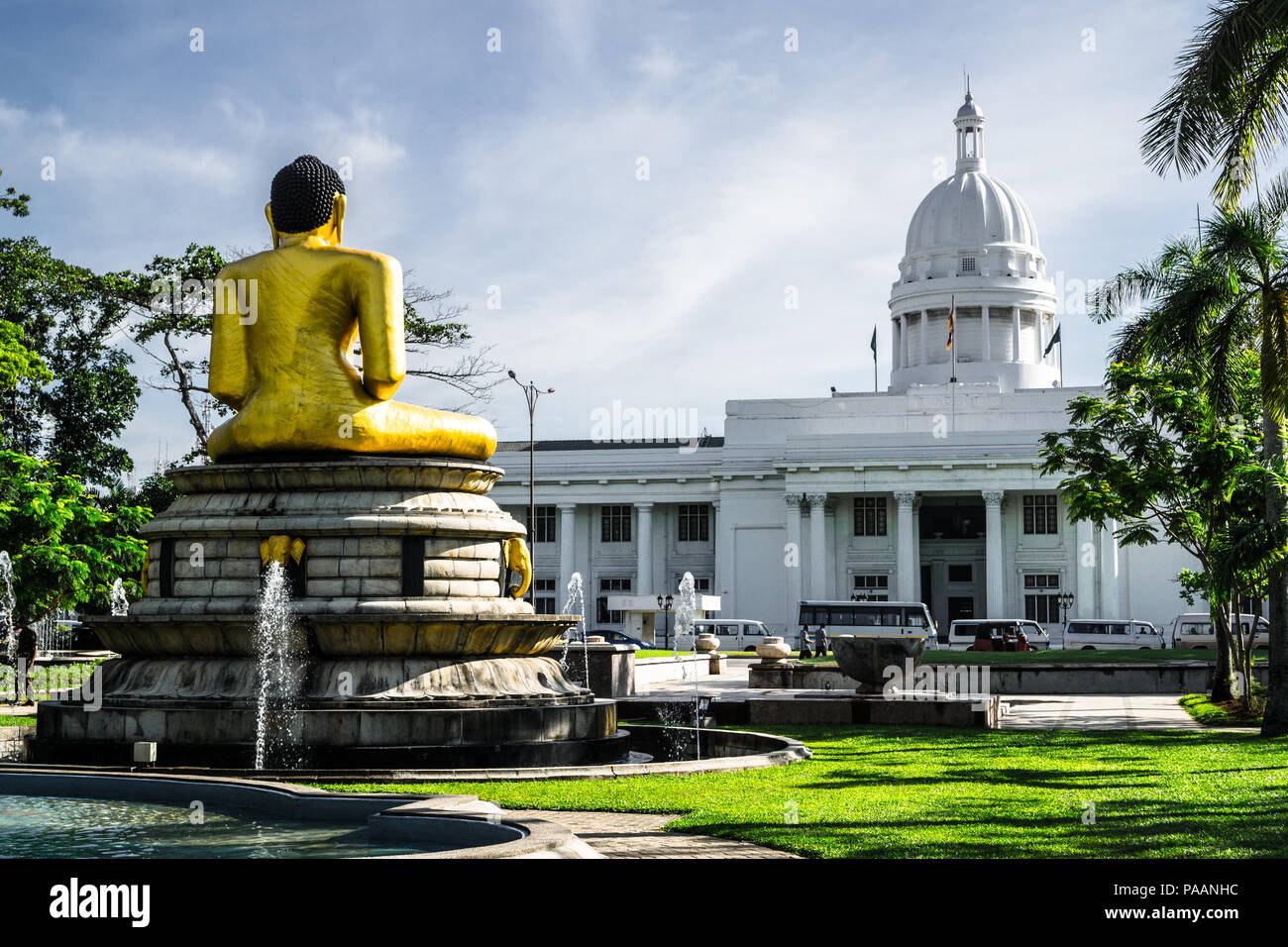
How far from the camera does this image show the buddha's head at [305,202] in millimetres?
16328

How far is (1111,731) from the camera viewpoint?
65.6 ft

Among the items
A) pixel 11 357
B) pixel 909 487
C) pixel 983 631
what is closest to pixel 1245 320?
pixel 11 357

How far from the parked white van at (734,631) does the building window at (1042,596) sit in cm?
1495

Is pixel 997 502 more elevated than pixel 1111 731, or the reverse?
pixel 997 502

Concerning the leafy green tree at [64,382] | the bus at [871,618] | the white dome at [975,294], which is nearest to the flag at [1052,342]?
the white dome at [975,294]

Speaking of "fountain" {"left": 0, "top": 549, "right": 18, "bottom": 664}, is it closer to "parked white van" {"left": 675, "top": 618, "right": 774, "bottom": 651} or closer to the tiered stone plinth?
the tiered stone plinth

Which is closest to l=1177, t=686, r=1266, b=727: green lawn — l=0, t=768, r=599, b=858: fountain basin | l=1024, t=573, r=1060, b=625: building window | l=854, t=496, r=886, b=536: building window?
l=0, t=768, r=599, b=858: fountain basin

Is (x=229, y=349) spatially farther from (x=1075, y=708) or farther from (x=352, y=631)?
(x=1075, y=708)

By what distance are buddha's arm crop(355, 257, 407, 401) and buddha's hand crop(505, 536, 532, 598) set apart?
7.61 feet

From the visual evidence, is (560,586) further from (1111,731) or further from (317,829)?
(317,829)

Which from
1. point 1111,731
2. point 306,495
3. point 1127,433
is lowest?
point 1111,731

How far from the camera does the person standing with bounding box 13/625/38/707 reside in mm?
23391
